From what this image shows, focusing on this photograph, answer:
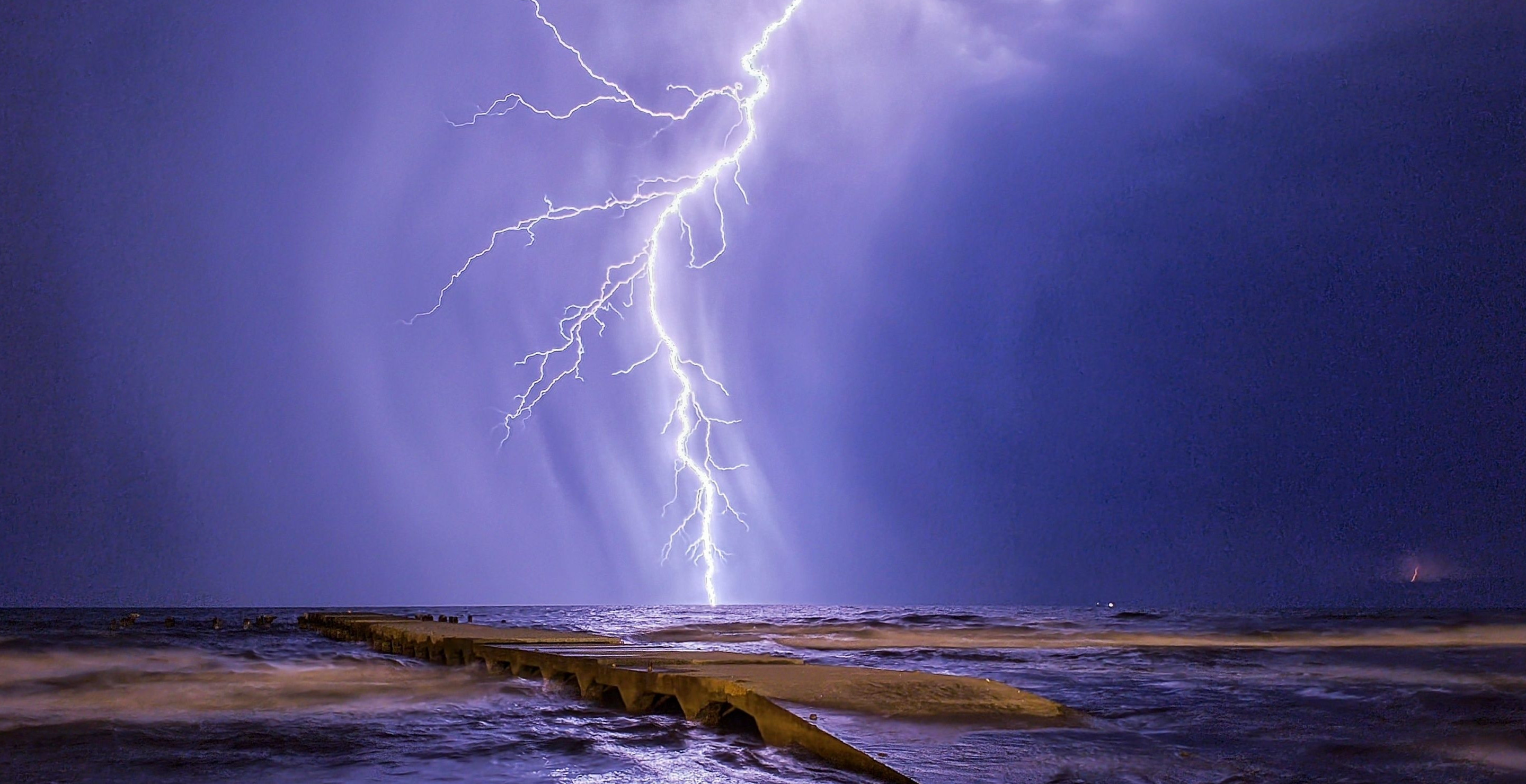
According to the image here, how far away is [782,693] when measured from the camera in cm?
839

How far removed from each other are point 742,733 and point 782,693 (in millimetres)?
532

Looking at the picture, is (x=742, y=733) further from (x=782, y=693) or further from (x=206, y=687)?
(x=206, y=687)

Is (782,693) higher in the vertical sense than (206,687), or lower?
higher

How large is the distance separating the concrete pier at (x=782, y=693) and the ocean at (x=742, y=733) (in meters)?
0.17

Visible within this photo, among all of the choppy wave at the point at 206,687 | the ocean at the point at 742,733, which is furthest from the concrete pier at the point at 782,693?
the choppy wave at the point at 206,687

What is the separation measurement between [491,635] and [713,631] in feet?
43.3

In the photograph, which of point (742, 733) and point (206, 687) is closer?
point (742, 733)

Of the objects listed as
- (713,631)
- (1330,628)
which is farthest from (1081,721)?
(1330,628)

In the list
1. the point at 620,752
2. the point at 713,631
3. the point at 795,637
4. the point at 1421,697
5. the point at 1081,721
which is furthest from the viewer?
the point at 713,631

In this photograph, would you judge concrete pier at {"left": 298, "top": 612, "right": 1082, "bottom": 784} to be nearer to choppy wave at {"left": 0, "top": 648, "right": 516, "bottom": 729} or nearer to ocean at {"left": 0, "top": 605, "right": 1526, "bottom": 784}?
ocean at {"left": 0, "top": 605, "right": 1526, "bottom": 784}

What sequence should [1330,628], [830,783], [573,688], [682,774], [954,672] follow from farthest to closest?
[1330,628], [954,672], [573,688], [682,774], [830,783]

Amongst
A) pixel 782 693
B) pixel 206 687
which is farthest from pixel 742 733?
pixel 206 687

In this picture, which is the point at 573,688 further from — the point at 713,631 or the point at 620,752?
the point at 713,631

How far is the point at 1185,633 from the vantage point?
32.0m
